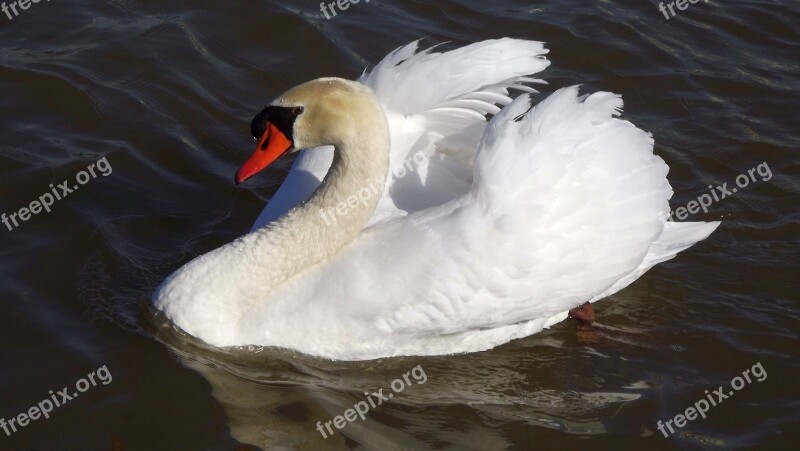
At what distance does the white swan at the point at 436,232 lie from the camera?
6539 mm

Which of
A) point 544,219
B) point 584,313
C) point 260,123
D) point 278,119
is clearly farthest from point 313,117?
point 584,313

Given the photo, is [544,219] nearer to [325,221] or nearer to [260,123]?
[325,221]

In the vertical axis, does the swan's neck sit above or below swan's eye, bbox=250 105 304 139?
below

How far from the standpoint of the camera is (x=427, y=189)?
7387 mm

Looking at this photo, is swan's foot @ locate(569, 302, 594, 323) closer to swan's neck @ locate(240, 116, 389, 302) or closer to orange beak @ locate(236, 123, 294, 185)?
swan's neck @ locate(240, 116, 389, 302)

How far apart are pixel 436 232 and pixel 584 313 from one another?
152 cm

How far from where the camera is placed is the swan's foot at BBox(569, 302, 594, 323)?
756cm

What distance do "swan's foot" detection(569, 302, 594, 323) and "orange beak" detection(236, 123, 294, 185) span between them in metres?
2.25

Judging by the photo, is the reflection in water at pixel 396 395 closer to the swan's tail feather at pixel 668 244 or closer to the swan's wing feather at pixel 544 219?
the swan's wing feather at pixel 544 219

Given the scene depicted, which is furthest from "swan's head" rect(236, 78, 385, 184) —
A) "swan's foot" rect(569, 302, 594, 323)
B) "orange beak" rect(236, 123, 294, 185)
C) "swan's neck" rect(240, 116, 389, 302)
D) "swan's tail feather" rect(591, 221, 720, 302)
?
"swan's tail feather" rect(591, 221, 720, 302)

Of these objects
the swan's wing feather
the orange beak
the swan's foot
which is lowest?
the swan's foot

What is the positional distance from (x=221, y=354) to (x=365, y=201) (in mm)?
1271

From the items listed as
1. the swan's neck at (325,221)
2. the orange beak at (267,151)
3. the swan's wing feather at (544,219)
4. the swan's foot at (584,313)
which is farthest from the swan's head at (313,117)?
the swan's foot at (584,313)

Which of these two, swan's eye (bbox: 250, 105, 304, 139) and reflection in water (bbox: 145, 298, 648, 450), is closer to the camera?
reflection in water (bbox: 145, 298, 648, 450)
